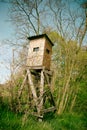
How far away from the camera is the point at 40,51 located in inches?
380

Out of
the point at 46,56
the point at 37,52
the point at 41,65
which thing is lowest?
the point at 41,65

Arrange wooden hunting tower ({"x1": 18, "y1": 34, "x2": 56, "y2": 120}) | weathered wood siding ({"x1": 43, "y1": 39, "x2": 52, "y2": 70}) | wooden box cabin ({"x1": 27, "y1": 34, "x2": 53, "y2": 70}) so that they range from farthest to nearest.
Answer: weathered wood siding ({"x1": 43, "y1": 39, "x2": 52, "y2": 70}), wooden box cabin ({"x1": 27, "y1": 34, "x2": 53, "y2": 70}), wooden hunting tower ({"x1": 18, "y1": 34, "x2": 56, "y2": 120})

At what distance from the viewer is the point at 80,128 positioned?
8.01m

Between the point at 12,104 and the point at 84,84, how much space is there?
8627mm

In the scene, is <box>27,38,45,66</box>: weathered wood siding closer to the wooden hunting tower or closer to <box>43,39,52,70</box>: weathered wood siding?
the wooden hunting tower

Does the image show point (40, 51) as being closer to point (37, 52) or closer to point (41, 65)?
point (37, 52)

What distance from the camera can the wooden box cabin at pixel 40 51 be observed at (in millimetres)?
9375

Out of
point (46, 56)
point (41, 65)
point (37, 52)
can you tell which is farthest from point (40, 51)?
point (41, 65)

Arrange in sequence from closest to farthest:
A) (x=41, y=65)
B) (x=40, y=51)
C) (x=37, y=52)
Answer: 1. (x=41, y=65)
2. (x=40, y=51)
3. (x=37, y=52)

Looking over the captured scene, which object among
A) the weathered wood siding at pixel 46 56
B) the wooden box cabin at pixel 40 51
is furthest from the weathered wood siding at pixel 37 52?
the weathered wood siding at pixel 46 56

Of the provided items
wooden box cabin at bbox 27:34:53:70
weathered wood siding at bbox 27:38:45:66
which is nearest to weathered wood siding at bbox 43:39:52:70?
wooden box cabin at bbox 27:34:53:70

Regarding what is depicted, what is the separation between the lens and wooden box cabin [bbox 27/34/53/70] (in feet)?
30.8

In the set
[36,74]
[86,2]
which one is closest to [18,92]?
[36,74]

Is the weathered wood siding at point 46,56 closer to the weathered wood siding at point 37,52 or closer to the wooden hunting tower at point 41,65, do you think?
the wooden hunting tower at point 41,65
